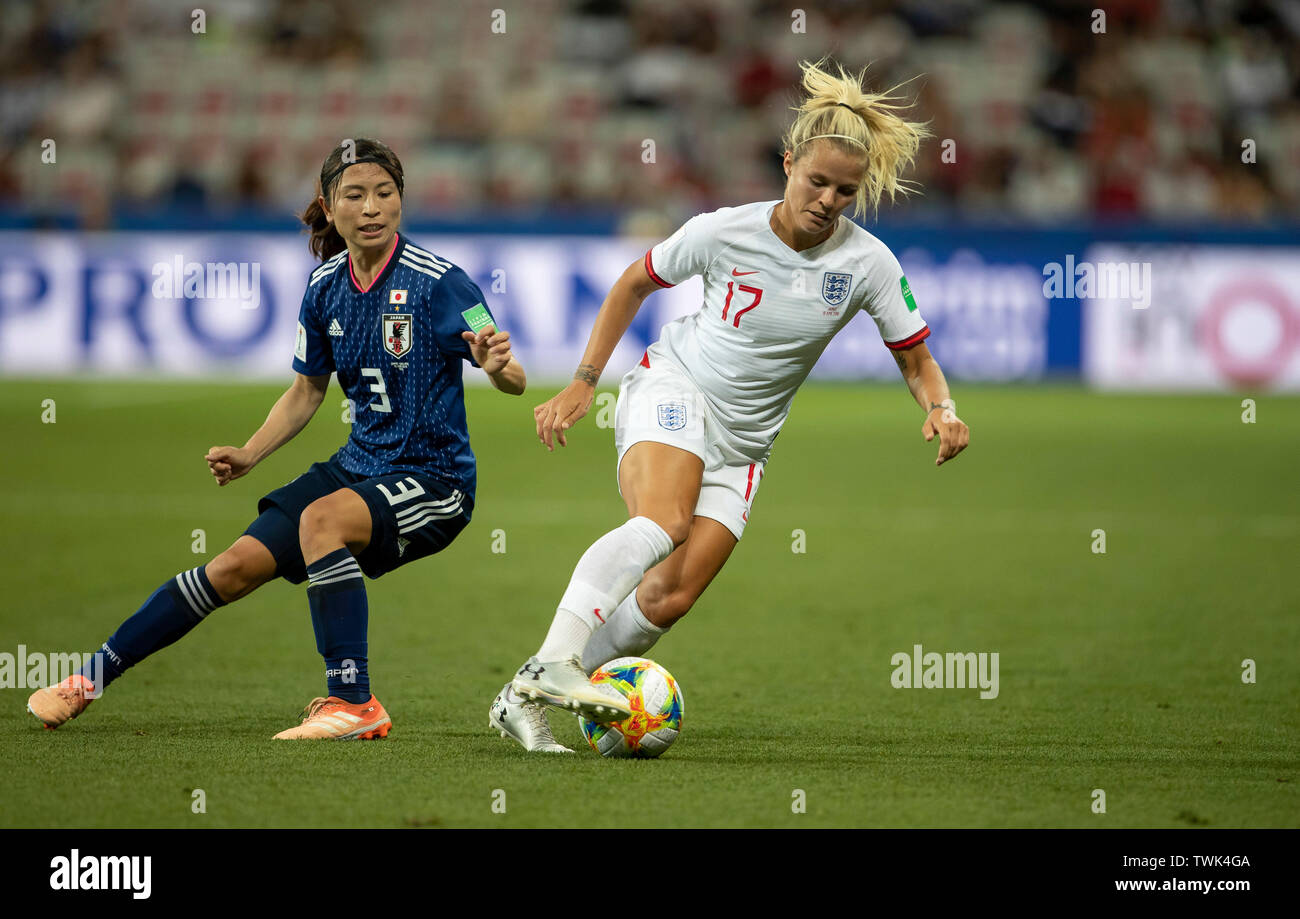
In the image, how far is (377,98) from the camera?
21.2 meters

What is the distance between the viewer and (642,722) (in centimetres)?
472

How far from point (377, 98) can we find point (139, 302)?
546 centimetres

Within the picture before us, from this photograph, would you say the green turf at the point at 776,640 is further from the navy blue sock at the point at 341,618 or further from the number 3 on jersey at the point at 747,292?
the number 3 on jersey at the point at 747,292

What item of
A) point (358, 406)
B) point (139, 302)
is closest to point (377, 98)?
point (139, 302)

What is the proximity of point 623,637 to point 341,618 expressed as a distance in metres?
0.92

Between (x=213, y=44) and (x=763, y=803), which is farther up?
(x=213, y=44)

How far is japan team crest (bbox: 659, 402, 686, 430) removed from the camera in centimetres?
508

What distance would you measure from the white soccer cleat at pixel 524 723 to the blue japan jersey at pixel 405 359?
2.38ft

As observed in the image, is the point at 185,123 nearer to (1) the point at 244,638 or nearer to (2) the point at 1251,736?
(1) the point at 244,638
